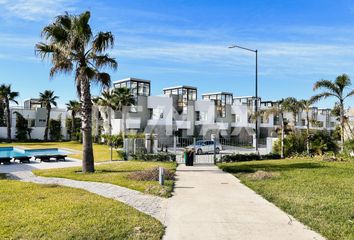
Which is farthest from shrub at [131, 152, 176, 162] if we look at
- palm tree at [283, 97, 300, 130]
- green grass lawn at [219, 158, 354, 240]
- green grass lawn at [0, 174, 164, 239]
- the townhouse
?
the townhouse

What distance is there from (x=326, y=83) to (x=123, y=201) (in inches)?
857

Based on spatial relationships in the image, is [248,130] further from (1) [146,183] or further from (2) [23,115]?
(1) [146,183]

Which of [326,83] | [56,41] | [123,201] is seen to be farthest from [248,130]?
[123,201]

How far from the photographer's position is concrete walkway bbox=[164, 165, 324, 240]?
24.7 feet

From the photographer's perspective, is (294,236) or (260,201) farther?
(260,201)

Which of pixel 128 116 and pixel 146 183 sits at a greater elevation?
pixel 128 116

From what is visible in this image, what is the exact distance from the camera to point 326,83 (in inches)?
1084

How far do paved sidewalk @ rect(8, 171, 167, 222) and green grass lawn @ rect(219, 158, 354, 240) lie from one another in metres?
3.54

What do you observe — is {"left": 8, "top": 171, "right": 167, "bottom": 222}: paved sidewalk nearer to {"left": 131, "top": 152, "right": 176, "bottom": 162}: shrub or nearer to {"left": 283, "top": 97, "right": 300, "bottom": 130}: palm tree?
{"left": 131, "top": 152, "right": 176, "bottom": 162}: shrub

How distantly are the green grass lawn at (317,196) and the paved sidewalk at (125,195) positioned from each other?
3.54 m

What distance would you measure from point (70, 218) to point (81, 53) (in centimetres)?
1175

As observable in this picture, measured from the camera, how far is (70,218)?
8422mm

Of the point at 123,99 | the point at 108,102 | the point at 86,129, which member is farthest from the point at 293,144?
the point at 108,102

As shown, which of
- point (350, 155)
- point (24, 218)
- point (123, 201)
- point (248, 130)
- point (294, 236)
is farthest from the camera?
point (248, 130)
